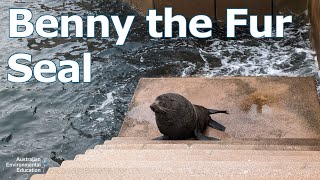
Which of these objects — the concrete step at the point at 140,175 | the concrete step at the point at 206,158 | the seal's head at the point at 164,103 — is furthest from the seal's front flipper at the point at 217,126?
the concrete step at the point at 140,175

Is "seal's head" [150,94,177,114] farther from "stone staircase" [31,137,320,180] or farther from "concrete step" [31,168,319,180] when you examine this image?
"concrete step" [31,168,319,180]

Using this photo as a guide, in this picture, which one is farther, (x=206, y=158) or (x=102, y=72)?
(x=102, y=72)

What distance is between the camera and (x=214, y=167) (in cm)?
335

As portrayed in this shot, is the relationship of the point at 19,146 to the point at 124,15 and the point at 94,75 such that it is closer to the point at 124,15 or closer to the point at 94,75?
the point at 94,75

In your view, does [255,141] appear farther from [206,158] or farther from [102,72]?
[102,72]

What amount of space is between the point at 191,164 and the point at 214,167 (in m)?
0.24

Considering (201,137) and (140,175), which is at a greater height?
(140,175)

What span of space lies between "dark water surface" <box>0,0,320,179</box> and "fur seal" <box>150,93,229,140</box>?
6.13 feet

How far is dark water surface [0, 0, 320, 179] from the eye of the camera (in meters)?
7.54

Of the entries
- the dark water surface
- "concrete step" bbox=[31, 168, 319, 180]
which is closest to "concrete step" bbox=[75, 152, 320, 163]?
"concrete step" bbox=[31, 168, 319, 180]

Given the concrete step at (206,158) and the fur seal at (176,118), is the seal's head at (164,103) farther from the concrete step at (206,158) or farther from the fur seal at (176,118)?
the concrete step at (206,158)

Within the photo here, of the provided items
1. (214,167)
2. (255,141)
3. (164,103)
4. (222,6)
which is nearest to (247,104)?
(255,141)

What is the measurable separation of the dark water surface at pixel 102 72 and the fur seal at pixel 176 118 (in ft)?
6.13

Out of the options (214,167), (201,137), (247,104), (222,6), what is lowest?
(201,137)
